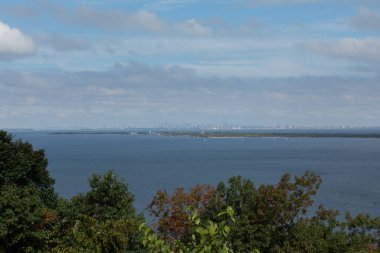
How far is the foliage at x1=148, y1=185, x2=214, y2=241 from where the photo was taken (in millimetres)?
28125

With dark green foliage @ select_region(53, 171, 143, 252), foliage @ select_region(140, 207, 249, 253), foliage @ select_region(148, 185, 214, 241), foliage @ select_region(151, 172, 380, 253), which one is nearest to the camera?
foliage @ select_region(140, 207, 249, 253)

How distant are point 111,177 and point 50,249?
508 centimetres

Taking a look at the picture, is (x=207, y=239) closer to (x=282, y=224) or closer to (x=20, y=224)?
(x=20, y=224)

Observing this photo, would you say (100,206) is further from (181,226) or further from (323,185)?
(323,185)

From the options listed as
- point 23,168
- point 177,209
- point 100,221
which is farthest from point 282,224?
point 23,168

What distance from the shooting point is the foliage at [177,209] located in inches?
1107

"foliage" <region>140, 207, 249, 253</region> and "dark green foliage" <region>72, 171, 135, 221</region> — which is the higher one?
"foliage" <region>140, 207, 249, 253</region>

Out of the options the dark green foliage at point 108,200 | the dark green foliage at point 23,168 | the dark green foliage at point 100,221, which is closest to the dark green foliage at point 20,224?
the dark green foliage at point 100,221

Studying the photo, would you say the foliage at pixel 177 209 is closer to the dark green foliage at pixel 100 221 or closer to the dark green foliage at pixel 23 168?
the dark green foliage at pixel 100 221

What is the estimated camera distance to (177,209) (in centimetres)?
2881

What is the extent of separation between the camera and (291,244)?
86.9ft

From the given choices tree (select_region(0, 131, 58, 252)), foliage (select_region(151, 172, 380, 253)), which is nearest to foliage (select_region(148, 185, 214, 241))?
foliage (select_region(151, 172, 380, 253))

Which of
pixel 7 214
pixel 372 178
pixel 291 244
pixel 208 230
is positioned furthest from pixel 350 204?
pixel 208 230

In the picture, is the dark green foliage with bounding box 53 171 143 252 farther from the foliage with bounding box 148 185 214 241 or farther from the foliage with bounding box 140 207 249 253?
the foliage with bounding box 140 207 249 253
